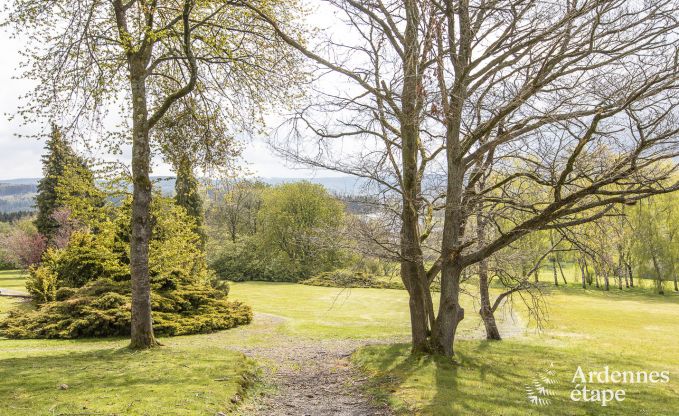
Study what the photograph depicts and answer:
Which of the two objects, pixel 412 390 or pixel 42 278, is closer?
pixel 412 390

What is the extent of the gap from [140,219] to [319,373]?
557 cm

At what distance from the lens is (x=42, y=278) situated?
17766 mm

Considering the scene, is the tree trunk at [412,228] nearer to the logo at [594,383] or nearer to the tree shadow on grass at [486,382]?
the tree shadow on grass at [486,382]

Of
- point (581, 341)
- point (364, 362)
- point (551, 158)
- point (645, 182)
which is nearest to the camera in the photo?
point (645, 182)

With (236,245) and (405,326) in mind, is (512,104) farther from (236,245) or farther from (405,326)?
(236,245)

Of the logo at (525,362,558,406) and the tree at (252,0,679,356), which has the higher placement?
the tree at (252,0,679,356)

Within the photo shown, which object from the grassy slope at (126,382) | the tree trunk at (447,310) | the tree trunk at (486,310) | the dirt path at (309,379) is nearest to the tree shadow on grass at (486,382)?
the tree trunk at (447,310)

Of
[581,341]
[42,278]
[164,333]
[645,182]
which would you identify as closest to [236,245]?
[42,278]

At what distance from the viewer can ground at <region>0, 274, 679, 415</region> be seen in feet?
21.7

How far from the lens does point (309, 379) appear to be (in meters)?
9.66

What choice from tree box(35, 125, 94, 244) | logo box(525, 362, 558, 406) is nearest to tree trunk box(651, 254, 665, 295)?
logo box(525, 362, 558, 406)

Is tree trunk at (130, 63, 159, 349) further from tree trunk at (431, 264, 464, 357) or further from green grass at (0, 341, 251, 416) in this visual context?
tree trunk at (431, 264, 464, 357)

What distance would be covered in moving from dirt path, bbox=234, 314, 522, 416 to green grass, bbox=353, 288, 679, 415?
0.50 metres

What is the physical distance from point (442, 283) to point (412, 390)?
2.90 meters
